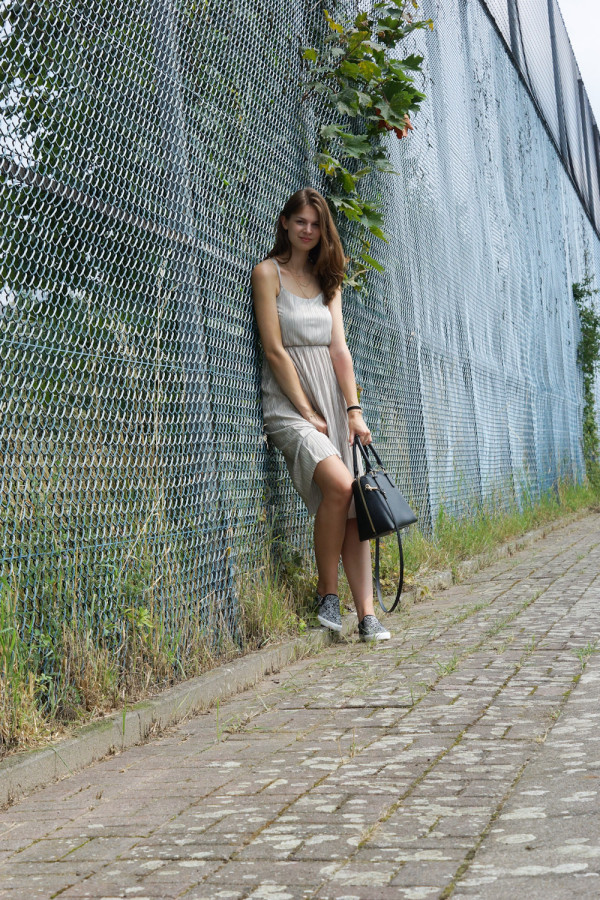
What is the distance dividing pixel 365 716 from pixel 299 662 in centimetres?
116

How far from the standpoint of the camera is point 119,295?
3.91 m

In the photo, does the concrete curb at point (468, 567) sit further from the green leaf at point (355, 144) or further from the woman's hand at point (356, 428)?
the green leaf at point (355, 144)

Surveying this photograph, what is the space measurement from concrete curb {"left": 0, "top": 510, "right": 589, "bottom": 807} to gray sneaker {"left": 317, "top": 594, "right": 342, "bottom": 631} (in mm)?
45

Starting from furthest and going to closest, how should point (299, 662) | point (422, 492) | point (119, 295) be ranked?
point (422, 492) < point (299, 662) < point (119, 295)

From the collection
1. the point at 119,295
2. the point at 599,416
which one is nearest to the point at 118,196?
the point at 119,295

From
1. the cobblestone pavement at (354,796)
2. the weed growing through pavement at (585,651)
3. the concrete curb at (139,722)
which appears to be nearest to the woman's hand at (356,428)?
the concrete curb at (139,722)

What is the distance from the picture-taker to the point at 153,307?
13.7 ft

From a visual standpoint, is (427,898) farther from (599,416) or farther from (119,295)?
(599,416)

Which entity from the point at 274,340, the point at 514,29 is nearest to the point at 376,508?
the point at 274,340

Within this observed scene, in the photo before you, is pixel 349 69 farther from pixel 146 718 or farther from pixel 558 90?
pixel 558 90

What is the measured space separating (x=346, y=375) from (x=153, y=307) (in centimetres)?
140

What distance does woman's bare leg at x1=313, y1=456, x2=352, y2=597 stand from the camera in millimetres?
4949

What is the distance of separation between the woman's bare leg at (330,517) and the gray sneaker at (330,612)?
0.04 meters

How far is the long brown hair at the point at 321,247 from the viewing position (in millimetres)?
5242
